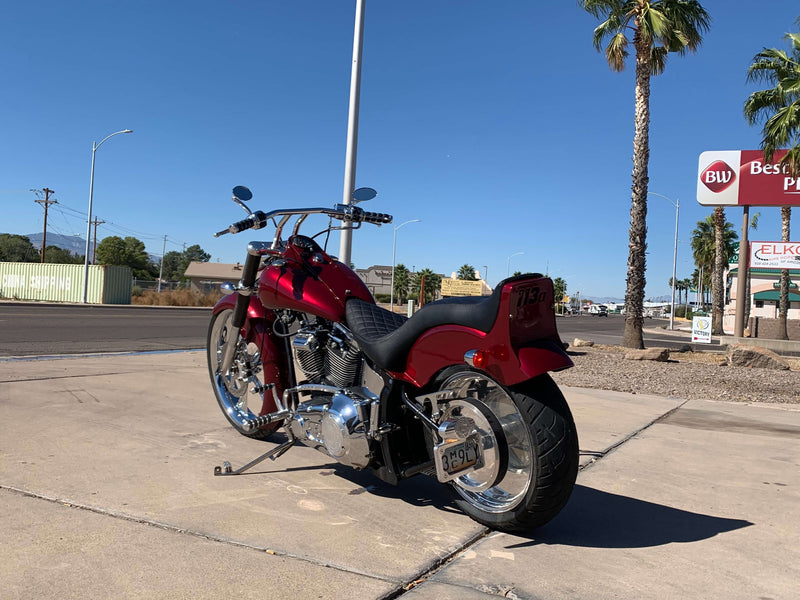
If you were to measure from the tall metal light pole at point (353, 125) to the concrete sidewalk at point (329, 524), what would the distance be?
321cm

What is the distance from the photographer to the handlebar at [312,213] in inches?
154

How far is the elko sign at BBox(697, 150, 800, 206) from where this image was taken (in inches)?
823

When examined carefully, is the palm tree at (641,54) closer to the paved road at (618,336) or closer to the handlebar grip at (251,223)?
the paved road at (618,336)

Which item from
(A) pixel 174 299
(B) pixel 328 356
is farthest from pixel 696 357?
(A) pixel 174 299

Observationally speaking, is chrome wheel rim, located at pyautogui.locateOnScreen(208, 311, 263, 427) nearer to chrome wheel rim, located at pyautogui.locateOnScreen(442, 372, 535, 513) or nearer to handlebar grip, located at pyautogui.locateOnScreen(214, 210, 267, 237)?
handlebar grip, located at pyautogui.locateOnScreen(214, 210, 267, 237)

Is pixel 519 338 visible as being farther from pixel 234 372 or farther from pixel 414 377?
pixel 234 372

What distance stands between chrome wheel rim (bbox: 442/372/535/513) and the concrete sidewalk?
7.3 inches

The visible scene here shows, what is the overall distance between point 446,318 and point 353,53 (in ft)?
20.2

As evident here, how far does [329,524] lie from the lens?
10.2ft

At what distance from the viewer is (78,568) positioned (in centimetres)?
247

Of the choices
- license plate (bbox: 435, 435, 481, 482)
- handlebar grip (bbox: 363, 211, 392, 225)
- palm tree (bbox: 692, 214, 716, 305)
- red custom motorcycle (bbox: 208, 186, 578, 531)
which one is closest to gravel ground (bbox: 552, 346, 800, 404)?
handlebar grip (bbox: 363, 211, 392, 225)

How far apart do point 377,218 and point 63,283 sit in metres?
39.6

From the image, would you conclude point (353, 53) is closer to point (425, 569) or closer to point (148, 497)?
point (148, 497)

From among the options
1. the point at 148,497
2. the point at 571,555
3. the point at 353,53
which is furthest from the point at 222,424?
the point at 353,53
